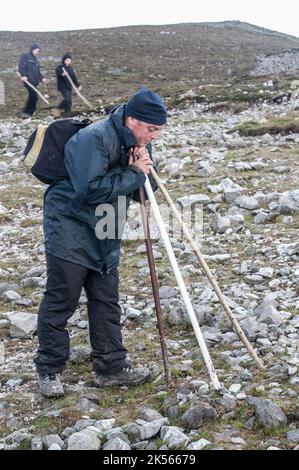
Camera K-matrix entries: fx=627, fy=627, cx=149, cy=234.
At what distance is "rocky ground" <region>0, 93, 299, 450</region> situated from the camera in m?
4.54

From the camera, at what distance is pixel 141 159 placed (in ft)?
16.4

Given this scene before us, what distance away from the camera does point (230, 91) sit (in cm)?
3080

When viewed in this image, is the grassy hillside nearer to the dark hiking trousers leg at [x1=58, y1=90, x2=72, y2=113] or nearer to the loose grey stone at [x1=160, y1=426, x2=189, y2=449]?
the dark hiking trousers leg at [x1=58, y1=90, x2=72, y2=113]

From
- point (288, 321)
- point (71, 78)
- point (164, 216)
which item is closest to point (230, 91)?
point (71, 78)

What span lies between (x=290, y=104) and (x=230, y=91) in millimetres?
7048

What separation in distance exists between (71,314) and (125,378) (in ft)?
2.39

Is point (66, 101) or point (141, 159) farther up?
point (141, 159)

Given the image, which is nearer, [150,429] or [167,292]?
[150,429]

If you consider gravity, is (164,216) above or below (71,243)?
below

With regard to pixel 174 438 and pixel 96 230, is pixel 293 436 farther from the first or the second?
pixel 96 230

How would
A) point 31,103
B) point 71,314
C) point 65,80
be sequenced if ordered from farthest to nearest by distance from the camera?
point 31,103, point 65,80, point 71,314

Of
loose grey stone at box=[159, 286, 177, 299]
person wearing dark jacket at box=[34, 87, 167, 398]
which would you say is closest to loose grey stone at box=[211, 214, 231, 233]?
loose grey stone at box=[159, 286, 177, 299]

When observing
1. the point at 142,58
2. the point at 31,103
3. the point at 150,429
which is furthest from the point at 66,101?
the point at 142,58
